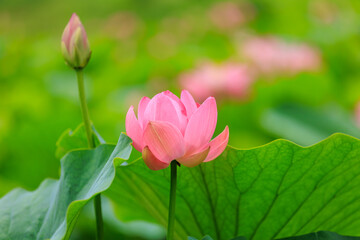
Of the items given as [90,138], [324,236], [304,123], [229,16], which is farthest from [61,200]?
[229,16]

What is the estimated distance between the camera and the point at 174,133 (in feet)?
1.78

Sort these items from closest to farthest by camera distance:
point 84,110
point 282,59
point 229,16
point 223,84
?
point 84,110, point 223,84, point 282,59, point 229,16

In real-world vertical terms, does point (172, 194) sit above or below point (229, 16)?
below

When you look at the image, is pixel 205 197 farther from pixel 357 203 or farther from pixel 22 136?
pixel 22 136

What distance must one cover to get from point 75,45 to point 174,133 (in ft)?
0.74

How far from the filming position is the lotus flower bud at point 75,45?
0.69 meters

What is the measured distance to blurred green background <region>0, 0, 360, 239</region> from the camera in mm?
1721

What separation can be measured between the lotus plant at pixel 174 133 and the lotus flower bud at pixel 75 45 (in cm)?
16

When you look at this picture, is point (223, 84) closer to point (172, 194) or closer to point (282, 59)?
point (282, 59)

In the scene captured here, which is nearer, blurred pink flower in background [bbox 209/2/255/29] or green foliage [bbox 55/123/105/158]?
green foliage [bbox 55/123/105/158]

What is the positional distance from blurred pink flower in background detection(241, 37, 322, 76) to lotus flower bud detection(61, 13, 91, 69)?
1.48 meters

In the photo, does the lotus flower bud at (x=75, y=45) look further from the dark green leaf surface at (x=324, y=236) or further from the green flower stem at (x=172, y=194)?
the dark green leaf surface at (x=324, y=236)

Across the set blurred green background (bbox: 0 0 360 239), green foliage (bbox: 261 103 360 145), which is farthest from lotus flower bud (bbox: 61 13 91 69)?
green foliage (bbox: 261 103 360 145)

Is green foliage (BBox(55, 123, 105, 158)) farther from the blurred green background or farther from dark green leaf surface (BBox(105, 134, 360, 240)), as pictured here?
the blurred green background
